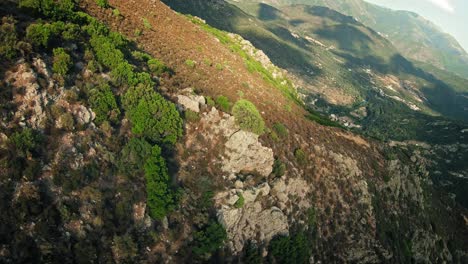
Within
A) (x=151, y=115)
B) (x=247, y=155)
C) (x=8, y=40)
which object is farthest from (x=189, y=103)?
(x=8, y=40)

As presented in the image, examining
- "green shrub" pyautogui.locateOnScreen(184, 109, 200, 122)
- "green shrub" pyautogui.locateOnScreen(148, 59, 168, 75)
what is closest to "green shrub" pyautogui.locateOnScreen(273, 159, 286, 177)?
"green shrub" pyautogui.locateOnScreen(184, 109, 200, 122)

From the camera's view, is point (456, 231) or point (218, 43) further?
point (456, 231)

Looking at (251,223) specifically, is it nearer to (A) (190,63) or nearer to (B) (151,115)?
(B) (151,115)

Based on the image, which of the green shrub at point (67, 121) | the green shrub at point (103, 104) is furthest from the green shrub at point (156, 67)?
the green shrub at point (67, 121)

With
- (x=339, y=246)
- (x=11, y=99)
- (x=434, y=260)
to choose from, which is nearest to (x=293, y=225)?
(x=339, y=246)

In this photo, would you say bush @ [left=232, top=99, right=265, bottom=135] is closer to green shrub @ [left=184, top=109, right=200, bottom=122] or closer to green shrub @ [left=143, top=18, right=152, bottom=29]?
green shrub @ [left=184, top=109, right=200, bottom=122]

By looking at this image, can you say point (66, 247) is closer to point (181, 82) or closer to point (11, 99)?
point (11, 99)
